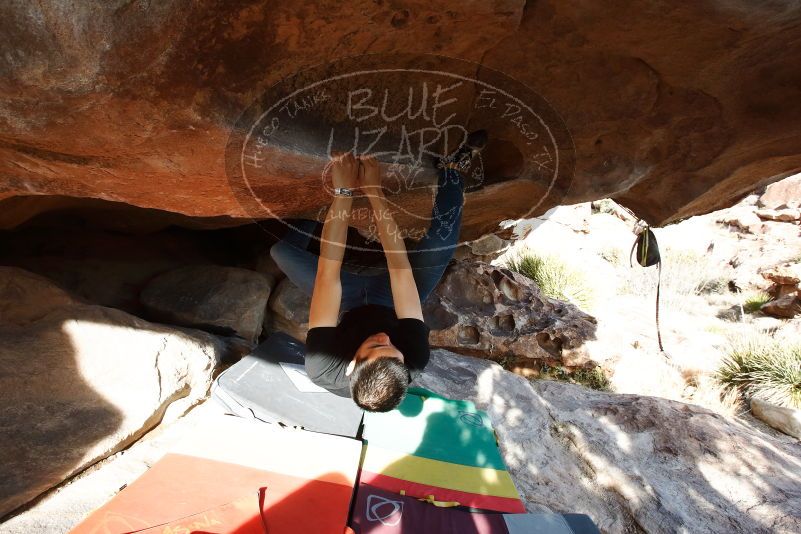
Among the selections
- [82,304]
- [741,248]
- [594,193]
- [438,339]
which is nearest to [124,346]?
[82,304]

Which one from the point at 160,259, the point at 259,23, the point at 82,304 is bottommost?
the point at 82,304

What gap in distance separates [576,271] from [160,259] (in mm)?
8191

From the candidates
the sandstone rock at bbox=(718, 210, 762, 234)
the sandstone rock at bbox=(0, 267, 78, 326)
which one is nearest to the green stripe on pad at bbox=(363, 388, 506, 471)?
the sandstone rock at bbox=(0, 267, 78, 326)

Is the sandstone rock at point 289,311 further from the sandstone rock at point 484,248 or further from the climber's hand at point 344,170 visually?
the sandstone rock at point 484,248

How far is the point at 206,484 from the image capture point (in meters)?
2.16

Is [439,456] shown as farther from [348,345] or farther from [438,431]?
[348,345]

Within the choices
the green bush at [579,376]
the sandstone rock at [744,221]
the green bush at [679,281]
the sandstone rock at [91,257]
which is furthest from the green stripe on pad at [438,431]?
the sandstone rock at [744,221]

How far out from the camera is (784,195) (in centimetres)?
1279

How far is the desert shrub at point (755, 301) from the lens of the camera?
9172 mm

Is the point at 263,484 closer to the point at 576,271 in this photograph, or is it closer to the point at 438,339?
the point at 438,339

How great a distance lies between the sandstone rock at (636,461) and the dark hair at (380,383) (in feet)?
4.43

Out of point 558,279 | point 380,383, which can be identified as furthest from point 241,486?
point 558,279

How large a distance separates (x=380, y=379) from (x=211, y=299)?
2.55m

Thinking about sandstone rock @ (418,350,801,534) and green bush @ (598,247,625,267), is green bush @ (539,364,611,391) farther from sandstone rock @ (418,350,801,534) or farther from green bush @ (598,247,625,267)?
green bush @ (598,247,625,267)
